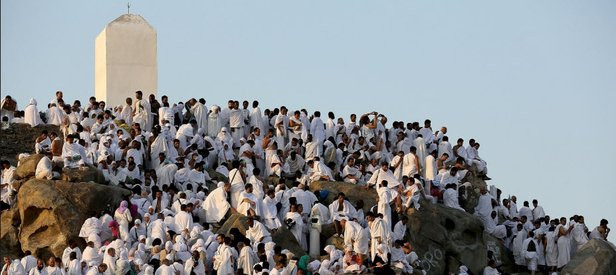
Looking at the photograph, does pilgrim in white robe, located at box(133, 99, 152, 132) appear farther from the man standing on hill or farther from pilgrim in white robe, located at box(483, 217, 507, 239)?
the man standing on hill

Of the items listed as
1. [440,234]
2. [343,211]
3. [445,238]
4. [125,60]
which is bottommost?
[445,238]

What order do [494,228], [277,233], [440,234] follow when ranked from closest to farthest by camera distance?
[277,233], [440,234], [494,228]

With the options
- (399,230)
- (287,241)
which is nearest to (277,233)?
(287,241)

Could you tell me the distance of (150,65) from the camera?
63594mm

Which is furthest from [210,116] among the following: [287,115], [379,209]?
[379,209]

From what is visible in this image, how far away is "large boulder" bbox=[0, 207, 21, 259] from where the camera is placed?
54.0 m

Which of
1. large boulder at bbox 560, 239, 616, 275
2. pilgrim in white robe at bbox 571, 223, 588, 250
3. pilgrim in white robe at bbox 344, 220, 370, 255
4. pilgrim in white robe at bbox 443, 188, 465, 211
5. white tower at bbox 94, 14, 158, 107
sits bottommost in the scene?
large boulder at bbox 560, 239, 616, 275

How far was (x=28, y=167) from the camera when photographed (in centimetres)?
5416

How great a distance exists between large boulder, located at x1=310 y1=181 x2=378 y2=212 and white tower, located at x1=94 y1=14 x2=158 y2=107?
9552mm

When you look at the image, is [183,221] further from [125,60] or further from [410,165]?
[125,60]

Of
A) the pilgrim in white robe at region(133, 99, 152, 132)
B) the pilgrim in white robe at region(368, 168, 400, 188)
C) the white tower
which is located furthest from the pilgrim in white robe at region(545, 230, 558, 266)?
the white tower

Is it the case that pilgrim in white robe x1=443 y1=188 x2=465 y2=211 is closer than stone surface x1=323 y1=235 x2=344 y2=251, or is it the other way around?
stone surface x1=323 y1=235 x2=344 y2=251

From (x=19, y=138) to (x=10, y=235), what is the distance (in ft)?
17.5

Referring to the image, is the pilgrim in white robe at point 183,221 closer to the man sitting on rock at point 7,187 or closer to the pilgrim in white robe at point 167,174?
the pilgrim in white robe at point 167,174
